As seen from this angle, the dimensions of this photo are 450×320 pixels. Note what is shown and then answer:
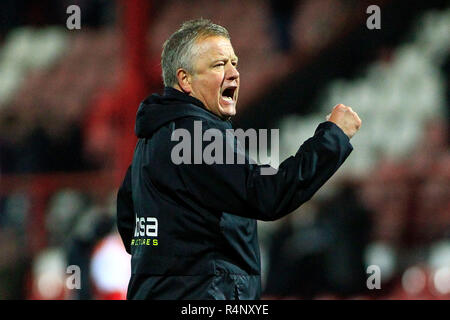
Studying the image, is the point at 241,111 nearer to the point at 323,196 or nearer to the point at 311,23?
the point at 311,23

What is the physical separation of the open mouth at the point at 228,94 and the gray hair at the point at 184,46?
A: 125 millimetres

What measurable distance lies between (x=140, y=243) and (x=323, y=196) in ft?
13.0

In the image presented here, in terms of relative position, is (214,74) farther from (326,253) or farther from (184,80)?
(326,253)

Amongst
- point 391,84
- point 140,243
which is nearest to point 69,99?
point 391,84

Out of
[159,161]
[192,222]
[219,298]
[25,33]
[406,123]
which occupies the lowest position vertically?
[219,298]

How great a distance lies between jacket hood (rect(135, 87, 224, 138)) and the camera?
2697 millimetres

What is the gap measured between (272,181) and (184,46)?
0.55 metres

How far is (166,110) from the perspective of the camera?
2.72 meters

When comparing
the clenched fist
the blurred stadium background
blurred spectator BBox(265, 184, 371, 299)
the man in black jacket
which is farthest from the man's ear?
blurred spectator BBox(265, 184, 371, 299)

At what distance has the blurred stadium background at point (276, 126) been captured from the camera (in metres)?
6.27

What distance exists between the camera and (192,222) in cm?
262

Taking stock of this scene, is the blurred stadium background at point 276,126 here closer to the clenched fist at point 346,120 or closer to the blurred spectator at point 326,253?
the blurred spectator at point 326,253

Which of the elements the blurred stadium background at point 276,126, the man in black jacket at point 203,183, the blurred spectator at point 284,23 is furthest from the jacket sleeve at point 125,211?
the blurred spectator at point 284,23

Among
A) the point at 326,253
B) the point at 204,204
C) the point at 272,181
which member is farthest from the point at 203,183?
the point at 326,253
